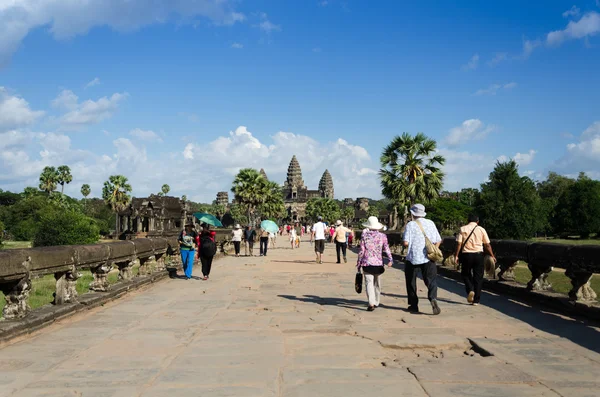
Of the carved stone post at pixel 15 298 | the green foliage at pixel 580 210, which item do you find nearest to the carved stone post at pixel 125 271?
the carved stone post at pixel 15 298

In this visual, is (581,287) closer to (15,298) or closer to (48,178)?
(15,298)

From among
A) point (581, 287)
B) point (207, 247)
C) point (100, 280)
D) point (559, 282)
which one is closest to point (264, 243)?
point (207, 247)

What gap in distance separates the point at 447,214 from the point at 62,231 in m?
74.8

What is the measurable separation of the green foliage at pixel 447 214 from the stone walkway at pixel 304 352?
309ft

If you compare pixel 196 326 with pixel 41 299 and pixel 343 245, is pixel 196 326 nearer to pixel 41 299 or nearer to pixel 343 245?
pixel 41 299

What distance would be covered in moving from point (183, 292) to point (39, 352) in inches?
230

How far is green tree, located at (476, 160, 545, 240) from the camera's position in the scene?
221 ft

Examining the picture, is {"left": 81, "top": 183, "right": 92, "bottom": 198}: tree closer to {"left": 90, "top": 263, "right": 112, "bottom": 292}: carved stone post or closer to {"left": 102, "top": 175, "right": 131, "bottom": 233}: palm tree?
{"left": 102, "top": 175, "right": 131, "bottom": 233}: palm tree

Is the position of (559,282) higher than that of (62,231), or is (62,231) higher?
(62,231)

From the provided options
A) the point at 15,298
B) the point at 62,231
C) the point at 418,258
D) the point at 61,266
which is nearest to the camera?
the point at 15,298

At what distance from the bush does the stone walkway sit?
39800 mm

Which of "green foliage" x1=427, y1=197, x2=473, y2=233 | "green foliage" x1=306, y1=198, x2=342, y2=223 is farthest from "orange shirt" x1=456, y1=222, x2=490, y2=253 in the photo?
"green foliage" x1=306, y1=198, x2=342, y2=223

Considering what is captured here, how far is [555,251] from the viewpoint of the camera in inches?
352

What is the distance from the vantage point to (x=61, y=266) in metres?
7.92
